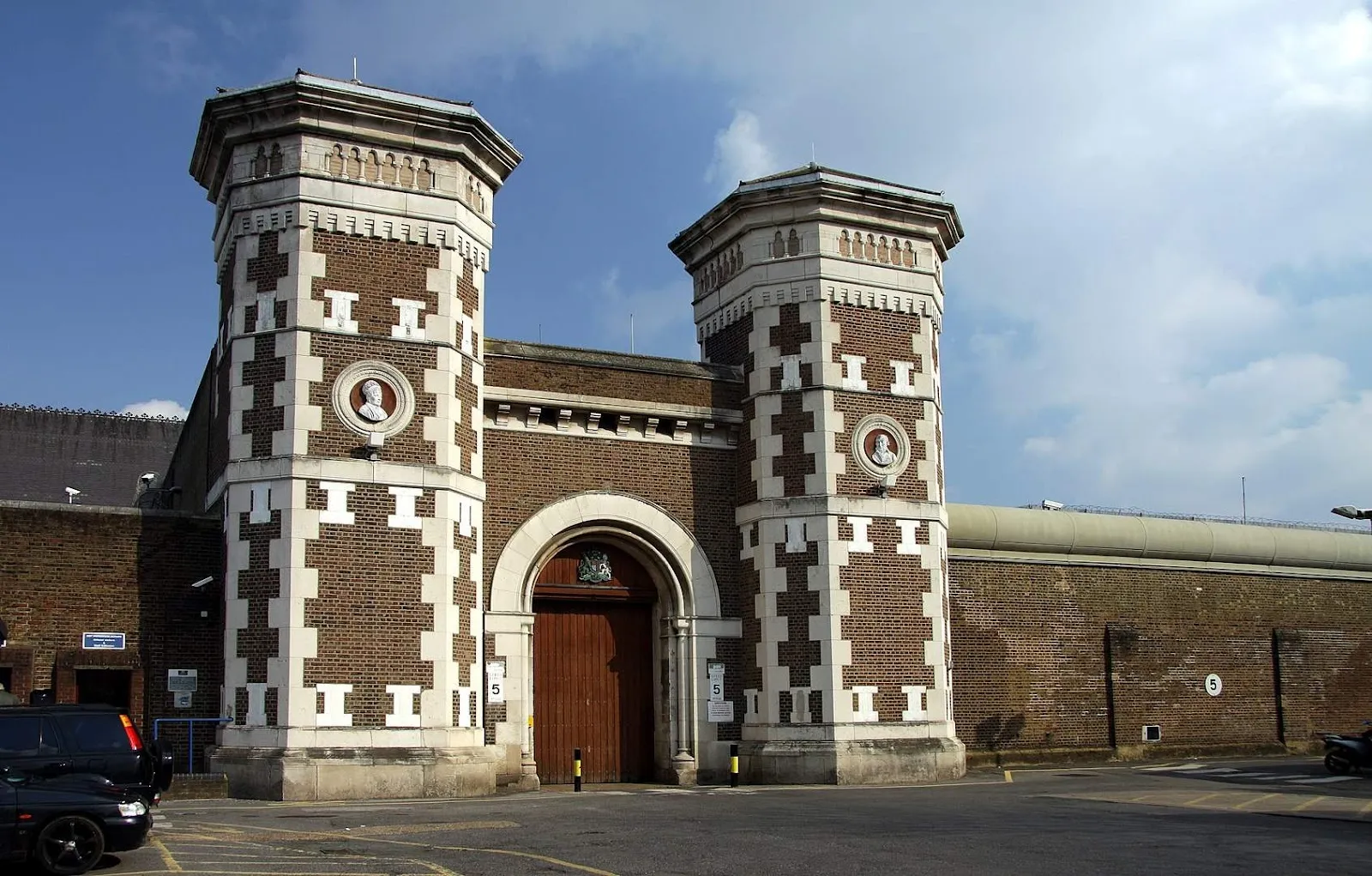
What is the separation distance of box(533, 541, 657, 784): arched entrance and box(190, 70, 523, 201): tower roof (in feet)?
24.7

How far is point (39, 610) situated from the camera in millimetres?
20719

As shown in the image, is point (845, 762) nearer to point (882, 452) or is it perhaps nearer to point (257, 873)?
point (882, 452)

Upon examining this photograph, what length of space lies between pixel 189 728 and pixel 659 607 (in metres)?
8.60

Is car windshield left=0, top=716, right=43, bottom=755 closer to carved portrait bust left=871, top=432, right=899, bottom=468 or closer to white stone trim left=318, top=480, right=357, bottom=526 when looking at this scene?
white stone trim left=318, top=480, right=357, bottom=526

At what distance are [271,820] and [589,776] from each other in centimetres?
915

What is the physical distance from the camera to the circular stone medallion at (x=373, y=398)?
21.9m

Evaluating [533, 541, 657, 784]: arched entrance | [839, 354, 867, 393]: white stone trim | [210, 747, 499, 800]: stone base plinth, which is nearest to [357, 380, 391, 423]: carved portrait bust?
[533, 541, 657, 784]: arched entrance

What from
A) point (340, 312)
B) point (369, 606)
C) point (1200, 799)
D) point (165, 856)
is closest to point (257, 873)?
point (165, 856)

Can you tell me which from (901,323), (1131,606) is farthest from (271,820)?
(1131,606)

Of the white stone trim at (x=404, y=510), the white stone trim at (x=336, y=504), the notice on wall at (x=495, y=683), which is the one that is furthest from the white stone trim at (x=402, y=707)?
the white stone trim at (x=336, y=504)

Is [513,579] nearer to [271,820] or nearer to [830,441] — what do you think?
[830,441]

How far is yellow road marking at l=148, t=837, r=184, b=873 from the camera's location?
1231 centimetres

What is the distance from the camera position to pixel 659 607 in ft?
85.7

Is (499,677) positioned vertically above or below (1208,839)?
above
